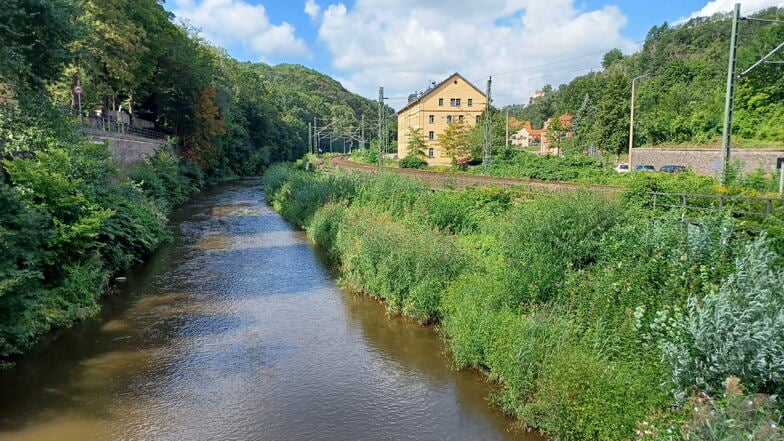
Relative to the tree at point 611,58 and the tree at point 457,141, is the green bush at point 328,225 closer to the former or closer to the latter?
the tree at point 457,141

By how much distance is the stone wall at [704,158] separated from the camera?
32.2 metres

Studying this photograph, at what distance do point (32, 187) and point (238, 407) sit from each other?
8999mm

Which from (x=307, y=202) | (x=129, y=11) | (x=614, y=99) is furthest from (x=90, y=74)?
(x=614, y=99)

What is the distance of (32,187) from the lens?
524 inches

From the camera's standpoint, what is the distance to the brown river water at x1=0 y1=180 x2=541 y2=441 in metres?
8.58

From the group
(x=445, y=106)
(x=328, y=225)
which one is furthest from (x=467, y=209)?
(x=445, y=106)

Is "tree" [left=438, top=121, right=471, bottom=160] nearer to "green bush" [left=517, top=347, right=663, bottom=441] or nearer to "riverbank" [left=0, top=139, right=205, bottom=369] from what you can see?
"riverbank" [left=0, top=139, right=205, bottom=369]

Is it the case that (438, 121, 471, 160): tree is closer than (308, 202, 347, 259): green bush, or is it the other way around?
(308, 202, 347, 259): green bush

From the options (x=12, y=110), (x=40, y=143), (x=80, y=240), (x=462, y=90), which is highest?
(x=462, y=90)

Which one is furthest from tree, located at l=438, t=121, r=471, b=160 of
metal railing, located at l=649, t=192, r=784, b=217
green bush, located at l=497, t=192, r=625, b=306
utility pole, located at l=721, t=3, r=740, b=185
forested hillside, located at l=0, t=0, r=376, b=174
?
green bush, located at l=497, t=192, r=625, b=306

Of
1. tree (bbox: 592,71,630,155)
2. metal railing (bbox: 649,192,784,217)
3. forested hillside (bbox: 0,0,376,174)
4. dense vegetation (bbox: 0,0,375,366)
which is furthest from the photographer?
tree (bbox: 592,71,630,155)

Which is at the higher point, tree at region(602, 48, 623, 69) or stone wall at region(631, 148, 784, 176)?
tree at region(602, 48, 623, 69)

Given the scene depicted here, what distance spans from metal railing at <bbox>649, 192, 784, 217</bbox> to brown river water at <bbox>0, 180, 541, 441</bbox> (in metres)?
6.34

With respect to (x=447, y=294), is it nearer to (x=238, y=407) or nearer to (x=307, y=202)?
(x=238, y=407)
